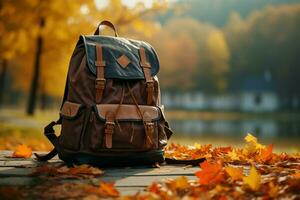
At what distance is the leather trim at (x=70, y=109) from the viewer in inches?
128

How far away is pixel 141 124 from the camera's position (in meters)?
3.27

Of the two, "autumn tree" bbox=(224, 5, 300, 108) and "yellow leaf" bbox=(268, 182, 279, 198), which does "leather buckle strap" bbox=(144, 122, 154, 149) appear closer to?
"yellow leaf" bbox=(268, 182, 279, 198)

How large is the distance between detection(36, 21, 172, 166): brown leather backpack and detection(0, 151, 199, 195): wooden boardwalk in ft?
0.46

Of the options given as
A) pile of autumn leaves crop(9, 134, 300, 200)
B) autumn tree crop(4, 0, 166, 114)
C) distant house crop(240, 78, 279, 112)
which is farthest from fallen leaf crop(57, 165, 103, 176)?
distant house crop(240, 78, 279, 112)

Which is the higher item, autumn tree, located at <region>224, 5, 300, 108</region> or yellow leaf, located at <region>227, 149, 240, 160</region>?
autumn tree, located at <region>224, 5, 300, 108</region>

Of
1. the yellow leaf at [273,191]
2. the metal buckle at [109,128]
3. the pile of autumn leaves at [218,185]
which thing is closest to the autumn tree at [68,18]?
the metal buckle at [109,128]

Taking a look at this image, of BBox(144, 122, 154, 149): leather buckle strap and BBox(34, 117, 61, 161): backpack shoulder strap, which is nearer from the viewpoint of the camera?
BBox(144, 122, 154, 149): leather buckle strap

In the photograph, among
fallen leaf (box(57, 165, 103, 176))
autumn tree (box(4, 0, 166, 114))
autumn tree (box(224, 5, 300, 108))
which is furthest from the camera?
autumn tree (box(224, 5, 300, 108))

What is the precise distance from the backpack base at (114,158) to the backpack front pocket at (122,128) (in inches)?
2.1

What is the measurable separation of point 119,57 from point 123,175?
2.86 ft

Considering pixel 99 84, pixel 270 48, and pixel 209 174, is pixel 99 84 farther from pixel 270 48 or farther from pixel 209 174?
pixel 270 48

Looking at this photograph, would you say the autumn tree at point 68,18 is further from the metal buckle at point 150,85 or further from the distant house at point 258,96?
the distant house at point 258,96

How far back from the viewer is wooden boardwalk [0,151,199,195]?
2.66 m

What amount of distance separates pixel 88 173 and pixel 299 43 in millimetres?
49681
